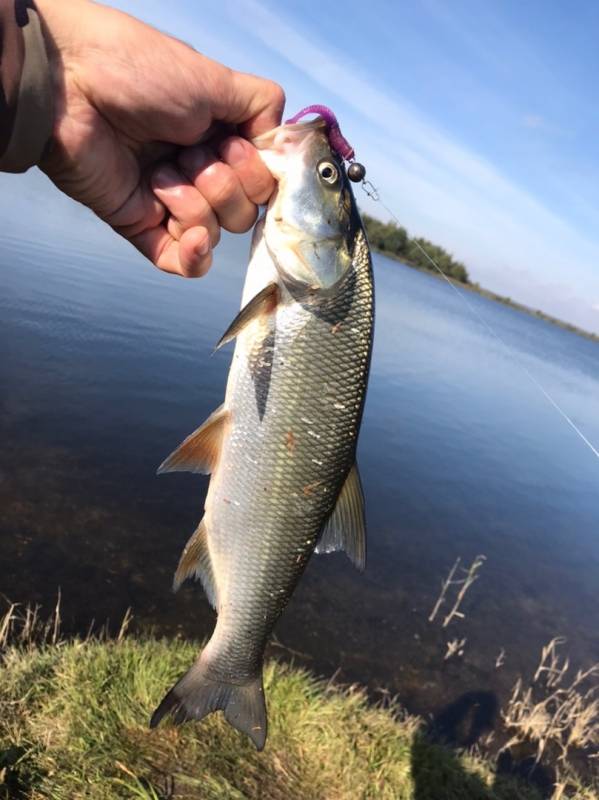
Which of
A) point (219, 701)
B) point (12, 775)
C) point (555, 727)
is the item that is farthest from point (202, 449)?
point (555, 727)

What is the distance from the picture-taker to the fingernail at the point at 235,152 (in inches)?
108

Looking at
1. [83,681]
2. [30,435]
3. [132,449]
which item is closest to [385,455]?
[132,449]

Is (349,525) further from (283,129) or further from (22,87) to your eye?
(22,87)

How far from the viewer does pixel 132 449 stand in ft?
31.9

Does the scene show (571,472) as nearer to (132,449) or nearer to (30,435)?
(132,449)

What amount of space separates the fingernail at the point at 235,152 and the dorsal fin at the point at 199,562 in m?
1.59

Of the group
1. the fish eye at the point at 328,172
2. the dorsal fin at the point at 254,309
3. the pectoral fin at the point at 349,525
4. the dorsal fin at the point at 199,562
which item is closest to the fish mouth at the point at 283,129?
the fish eye at the point at 328,172

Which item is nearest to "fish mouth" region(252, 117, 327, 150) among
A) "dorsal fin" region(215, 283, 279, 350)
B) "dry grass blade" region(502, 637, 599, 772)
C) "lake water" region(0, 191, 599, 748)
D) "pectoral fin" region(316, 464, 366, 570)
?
"dorsal fin" region(215, 283, 279, 350)

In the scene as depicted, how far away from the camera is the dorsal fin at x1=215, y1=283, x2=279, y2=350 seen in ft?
8.45

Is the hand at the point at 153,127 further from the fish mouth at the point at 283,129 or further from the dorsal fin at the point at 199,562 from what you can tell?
the dorsal fin at the point at 199,562

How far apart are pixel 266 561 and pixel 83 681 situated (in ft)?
8.10

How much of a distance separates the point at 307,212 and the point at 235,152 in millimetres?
408

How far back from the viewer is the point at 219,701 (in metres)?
3.09

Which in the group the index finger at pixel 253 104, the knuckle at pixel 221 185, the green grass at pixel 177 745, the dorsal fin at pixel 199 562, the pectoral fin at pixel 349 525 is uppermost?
the index finger at pixel 253 104
